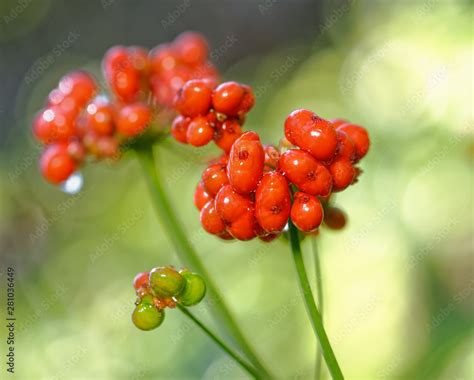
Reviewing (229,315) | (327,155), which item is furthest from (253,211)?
(229,315)

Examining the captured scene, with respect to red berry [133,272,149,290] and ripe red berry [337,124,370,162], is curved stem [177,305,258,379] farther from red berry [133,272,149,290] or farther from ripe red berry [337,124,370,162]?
ripe red berry [337,124,370,162]

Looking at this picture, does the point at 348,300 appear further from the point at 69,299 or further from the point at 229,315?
the point at 229,315

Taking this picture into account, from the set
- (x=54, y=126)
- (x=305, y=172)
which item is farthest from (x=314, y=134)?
(x=54, y=126)

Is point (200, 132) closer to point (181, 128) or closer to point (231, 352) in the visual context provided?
point (181, 128)

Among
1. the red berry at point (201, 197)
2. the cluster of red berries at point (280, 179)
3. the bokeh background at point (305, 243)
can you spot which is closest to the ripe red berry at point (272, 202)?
the cluster of red berries at point (280, 179)

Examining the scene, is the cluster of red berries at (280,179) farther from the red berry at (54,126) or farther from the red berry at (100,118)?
the red berry at (54,126)

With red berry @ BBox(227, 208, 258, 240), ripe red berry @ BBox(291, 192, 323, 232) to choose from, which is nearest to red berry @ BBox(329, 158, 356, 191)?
ripe red berry @ BBox(291, 192, 323, 232)

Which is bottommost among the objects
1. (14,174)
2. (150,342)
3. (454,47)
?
(454,47)

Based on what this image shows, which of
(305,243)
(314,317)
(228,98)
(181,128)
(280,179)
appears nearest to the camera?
(314,317)
